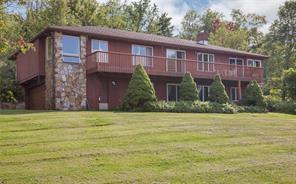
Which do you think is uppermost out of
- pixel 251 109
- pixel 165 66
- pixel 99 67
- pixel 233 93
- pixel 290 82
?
pixel 165 66

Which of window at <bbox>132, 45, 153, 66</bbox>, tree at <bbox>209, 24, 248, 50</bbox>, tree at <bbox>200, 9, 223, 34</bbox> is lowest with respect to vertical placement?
window at <bbox>132, 45, 153, 66</bbox>

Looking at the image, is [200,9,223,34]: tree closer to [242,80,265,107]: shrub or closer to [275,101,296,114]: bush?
[275,101,296,114]: bush

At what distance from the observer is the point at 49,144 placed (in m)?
12.6

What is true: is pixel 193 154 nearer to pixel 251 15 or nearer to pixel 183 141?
pixel 183 141

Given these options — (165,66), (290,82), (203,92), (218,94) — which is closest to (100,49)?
(165,66)

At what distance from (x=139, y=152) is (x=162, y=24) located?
171 ft

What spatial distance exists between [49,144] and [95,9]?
3815 centimetres

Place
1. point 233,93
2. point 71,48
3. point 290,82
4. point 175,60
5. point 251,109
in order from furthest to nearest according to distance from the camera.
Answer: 1. point 233,93
2. point 290,82
3. point 175,60
4. point 251,109
5. point 71,48

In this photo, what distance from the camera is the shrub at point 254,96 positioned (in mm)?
31297

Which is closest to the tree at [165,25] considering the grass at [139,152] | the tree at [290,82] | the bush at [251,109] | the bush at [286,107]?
the tree at [290,82]

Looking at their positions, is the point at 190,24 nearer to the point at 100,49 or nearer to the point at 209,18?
the point at 209,18

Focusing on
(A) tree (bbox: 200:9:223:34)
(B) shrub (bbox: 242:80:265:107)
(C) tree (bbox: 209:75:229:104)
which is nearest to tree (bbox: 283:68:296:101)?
(B) shrub (bbox: 242:80:265:107)

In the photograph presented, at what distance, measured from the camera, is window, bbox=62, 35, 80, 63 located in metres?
26.3

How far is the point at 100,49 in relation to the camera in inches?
1102
